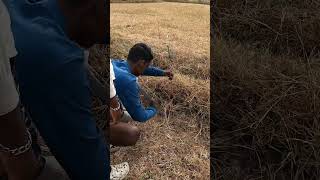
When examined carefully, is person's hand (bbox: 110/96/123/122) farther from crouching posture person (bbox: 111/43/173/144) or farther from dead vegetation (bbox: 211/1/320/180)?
dead vegetation (bbox: 211/1/320/180)

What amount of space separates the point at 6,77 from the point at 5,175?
0.26 m

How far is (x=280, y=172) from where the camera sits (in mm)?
1603

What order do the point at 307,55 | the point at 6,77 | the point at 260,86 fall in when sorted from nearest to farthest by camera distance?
the point at 6,77 → the point at 260,86 → the point at 307,55

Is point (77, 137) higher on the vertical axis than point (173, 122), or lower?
higher

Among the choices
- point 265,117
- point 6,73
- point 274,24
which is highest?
point 6,73

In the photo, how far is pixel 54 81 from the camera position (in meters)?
0.77

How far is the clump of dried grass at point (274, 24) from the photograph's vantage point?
2189mm

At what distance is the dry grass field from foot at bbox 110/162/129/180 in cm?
3

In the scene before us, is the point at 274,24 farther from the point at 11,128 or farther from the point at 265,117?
the point at 11,128

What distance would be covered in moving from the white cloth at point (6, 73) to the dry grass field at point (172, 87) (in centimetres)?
107

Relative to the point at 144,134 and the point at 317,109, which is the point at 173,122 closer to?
the point at 144,134

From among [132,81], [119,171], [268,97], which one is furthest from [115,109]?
[268,97]

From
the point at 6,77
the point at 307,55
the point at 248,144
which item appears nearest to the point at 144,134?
the point at 248,144

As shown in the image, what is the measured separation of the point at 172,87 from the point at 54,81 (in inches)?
52.7
